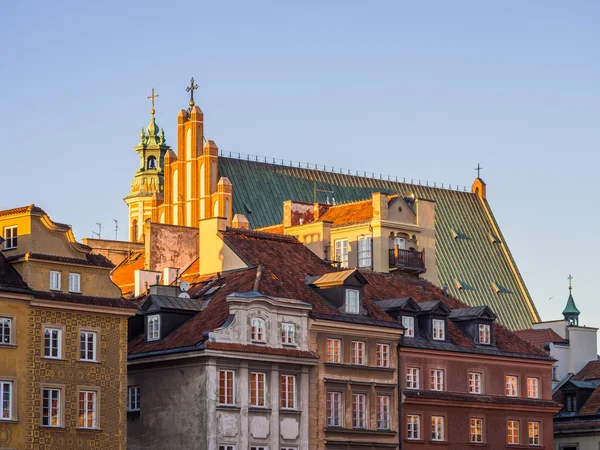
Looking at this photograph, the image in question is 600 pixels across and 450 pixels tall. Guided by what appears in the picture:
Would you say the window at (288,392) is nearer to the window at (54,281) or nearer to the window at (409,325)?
the window at (409,325)

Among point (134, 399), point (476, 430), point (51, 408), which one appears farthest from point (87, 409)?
point (476, 430)

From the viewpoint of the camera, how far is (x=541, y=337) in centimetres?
10462

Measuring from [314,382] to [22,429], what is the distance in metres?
15.3

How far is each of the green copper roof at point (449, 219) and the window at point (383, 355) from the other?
38.1 metres

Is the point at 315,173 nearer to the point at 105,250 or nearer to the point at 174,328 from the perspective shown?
the point at 105,250

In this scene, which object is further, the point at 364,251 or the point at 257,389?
the point at 364,251

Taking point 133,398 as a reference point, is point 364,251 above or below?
above

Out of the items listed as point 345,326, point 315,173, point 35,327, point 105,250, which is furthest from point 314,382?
point 315,173

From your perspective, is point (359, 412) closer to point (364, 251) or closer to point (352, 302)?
point (352, 302)

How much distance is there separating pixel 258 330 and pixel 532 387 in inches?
745

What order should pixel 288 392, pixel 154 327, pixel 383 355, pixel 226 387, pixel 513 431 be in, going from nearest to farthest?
1. pixel 226 387
2. pixel 288 392
3. pixel 154 327
4. pixel 383 355
5. pixel 513 431

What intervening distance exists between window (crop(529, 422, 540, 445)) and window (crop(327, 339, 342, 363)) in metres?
13.6

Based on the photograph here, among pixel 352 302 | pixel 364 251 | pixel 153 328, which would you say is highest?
pixel 364 251

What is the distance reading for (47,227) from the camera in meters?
69.4
